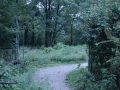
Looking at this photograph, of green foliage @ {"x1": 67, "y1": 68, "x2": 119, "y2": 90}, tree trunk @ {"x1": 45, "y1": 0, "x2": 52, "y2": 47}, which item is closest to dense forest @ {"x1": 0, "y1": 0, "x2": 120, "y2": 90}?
green foliage @ {"x1": 67, "y1": 68, "x2": 119, "y2": 90}

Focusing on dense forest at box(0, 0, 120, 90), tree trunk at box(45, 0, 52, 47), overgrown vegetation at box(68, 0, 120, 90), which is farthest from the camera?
tree trunk at box(45, 0, 52, 47)

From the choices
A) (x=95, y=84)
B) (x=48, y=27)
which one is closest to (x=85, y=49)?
(x=95, y=84)

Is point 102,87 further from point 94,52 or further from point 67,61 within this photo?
point 67,61

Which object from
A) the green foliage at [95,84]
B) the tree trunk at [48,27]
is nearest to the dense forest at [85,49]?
the green foliage at [95,84]

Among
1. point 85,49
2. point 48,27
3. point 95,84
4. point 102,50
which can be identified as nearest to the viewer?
point 95,84

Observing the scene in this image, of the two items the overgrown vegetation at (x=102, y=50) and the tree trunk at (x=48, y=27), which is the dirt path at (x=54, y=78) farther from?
the tree trunk at (x=48, y=27)

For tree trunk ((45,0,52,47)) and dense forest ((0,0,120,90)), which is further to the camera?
tree trunk ((45,0,52,47))

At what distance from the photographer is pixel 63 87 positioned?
7625mm

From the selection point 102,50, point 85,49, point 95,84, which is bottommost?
point 95,84

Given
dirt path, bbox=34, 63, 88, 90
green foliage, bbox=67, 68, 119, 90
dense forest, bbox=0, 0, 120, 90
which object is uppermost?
dense forest, bbox=0, 0, 120, 90

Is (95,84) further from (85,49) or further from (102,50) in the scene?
(85,49)

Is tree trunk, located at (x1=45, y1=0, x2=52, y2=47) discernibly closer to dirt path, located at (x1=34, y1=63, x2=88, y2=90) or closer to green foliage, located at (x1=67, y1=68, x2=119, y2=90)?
dirt path, located at (x1=34, y1=63, x2=88, y2=90)

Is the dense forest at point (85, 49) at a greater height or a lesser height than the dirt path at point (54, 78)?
greater

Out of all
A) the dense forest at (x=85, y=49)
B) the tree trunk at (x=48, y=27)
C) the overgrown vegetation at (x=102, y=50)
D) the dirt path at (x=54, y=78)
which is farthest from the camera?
the tree trunk at (x=48, y=27)
